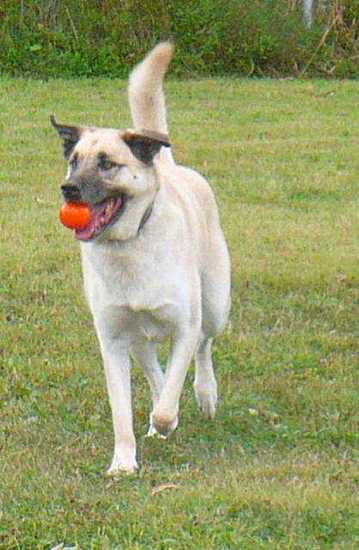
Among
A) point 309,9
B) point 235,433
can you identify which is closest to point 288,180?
point 235,433

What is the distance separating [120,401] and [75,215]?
0.96 m

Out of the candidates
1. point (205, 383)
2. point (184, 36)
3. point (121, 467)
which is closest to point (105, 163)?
point (121, 467)

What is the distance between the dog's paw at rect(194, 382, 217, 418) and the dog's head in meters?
1.27

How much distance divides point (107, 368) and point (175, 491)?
801 millimetres

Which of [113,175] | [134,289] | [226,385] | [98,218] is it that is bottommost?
[226,385]

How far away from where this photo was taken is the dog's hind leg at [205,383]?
6.66 metres

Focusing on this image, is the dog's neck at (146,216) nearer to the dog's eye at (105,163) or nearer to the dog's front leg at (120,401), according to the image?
the dog's eye at (105,163)

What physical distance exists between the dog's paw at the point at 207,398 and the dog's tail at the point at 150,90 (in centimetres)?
128

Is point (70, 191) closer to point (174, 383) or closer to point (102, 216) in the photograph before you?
point (102, 216)

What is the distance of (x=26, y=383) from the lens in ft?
23.1

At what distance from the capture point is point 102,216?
5.52 meters

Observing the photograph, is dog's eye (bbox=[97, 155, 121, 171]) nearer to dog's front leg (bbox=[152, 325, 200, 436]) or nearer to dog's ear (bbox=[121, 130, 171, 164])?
dog's ear (bbox=[121, 130, 171, 164])

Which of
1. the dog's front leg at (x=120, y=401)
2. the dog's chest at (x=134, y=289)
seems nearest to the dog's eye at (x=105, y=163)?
the dog's chest at (x=134, y=289)

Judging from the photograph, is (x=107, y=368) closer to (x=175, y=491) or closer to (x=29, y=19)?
(x=175, y=491)
